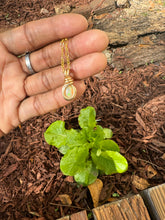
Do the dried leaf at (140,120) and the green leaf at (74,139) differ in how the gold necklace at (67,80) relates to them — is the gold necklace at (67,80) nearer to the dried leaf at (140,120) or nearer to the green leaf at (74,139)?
the green leaf at (74,139)

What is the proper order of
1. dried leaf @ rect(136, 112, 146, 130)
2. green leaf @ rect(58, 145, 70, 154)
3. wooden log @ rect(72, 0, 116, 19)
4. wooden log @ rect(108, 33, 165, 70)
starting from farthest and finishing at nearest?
wooden log @ rect(72, 0, 116, 19), wooden log @ rect(108, 33, 165, 70), dried leaf @ rect(136, 112, 146, 130), green leaf @ rect(58, 145, 70, 154)

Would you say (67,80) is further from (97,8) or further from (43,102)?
(97,8)

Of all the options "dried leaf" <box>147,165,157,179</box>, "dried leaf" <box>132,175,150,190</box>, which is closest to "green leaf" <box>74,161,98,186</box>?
"dried leaf" <box>132,175,150,190</box>

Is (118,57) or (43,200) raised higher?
(118,57)

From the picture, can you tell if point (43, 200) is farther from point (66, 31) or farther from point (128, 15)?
point (128, 15)

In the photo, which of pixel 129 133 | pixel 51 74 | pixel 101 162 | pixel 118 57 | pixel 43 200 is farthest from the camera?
pixel 118 57

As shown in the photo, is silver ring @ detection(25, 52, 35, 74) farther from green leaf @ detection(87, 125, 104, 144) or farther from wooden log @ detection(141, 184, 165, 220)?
wooden log @ detection(141, 184, 165, 220)

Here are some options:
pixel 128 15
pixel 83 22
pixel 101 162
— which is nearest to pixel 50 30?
pixel 83 22
